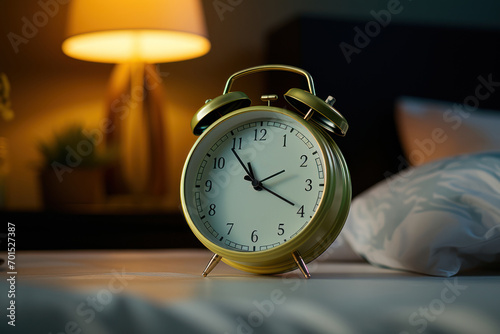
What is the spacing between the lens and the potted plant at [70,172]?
200 centimetres

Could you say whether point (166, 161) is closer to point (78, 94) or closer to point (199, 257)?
point (78, 94)

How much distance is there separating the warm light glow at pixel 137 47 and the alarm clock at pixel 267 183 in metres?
1.11

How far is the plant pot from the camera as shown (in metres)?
2.00

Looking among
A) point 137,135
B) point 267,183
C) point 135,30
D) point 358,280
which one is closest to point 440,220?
point 358,280

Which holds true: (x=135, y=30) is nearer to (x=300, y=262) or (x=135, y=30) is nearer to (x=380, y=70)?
(x=380, y=70)

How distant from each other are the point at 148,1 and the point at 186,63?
1.58 ft

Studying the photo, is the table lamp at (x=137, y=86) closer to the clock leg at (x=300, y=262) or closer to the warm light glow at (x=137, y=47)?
the warm light glow at (x=137, y=47)

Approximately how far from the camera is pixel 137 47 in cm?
207

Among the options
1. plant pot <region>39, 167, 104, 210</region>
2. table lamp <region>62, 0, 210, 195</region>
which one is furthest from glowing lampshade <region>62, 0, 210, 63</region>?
plant pot <region>39, 167, 104, 210</region>

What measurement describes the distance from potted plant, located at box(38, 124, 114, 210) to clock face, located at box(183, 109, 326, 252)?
1107 mm

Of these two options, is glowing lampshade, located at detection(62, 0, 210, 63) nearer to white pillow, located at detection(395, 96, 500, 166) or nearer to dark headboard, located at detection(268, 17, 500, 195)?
dark headboard, located at detection(268, 17, 500, 195)

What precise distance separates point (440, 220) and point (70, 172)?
139cm

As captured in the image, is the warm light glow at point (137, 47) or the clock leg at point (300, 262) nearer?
the clock leg at point (300, 262)

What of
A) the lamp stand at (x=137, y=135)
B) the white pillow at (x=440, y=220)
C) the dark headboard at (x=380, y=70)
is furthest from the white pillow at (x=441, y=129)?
the lamp stand at (x=137, y=135)
